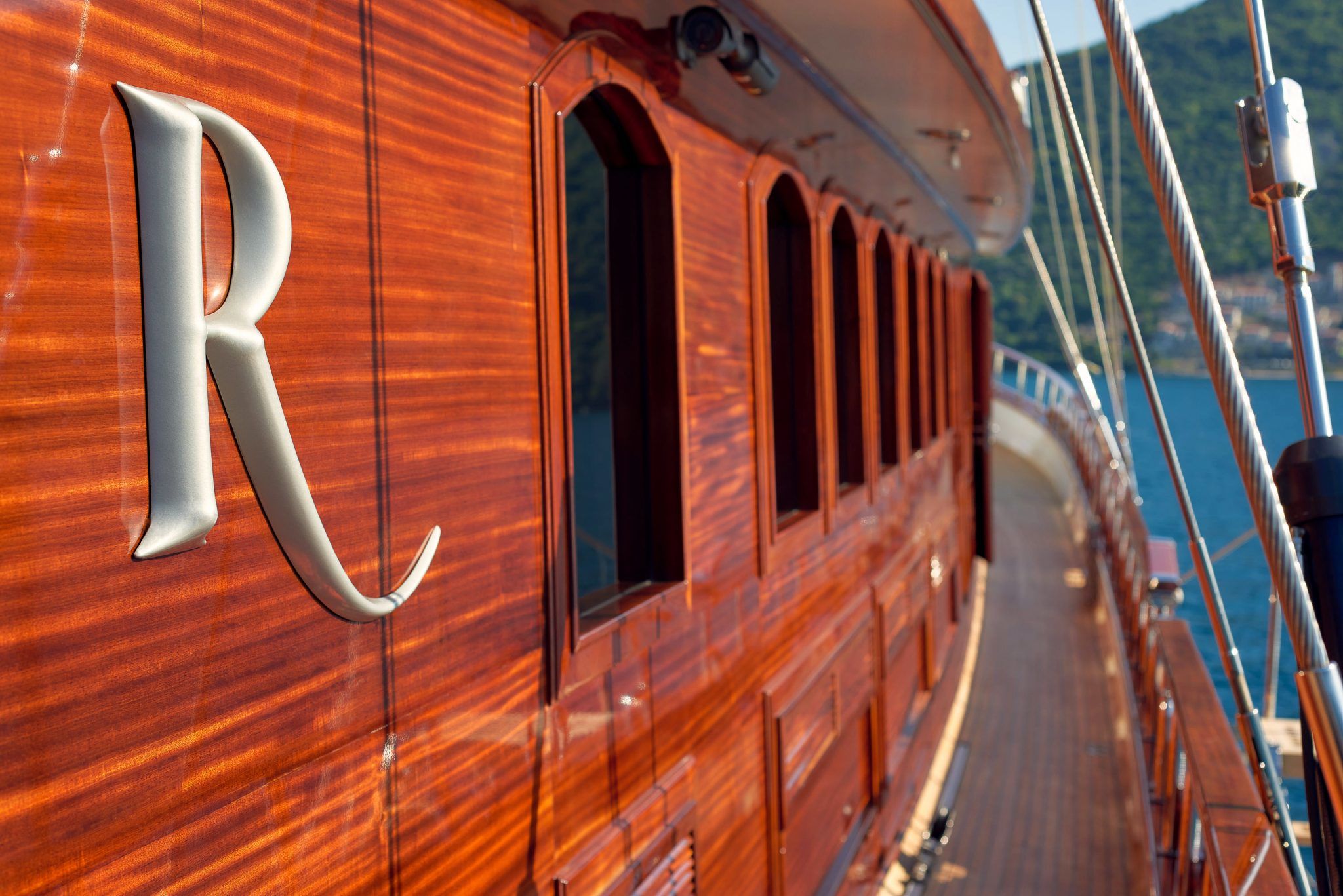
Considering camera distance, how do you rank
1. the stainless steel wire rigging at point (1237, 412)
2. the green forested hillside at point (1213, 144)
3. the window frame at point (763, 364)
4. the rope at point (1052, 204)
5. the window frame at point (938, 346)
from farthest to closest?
the green forested hillside at point (1213, 144) < the rope at point (1052, 204) < the window frame at point (938, 346) < the window frame at point (763, 364) < the stainless steel wire rigging at point (1237, 412)

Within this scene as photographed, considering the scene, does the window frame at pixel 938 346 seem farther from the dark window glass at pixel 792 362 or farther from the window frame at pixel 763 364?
the window frame at pixel 763 364

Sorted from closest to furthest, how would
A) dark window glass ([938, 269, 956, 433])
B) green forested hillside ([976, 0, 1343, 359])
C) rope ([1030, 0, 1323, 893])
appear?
1. rope ([1030, 0, 1323, 893])
2. dark window glass ([938, 269, 956, 433])
3. green forested hillside ([976, 0, 1343, 359])

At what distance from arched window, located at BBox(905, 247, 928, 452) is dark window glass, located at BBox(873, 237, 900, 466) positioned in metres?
0.54

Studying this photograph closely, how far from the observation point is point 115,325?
856 mm

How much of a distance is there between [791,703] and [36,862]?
2067 millimetres

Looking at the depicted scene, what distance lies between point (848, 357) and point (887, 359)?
33.0 inches

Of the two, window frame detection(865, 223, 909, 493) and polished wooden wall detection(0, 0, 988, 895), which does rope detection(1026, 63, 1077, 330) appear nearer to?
window frame detection(865, 223, 909, 493)

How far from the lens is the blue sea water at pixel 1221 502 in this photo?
1373cm

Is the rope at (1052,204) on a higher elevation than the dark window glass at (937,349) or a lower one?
higher

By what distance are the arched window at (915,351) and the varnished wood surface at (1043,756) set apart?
53.4 inches

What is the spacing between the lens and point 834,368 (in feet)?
11.2

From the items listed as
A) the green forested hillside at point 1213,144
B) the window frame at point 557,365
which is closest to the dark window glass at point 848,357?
the window frame at point 557,365

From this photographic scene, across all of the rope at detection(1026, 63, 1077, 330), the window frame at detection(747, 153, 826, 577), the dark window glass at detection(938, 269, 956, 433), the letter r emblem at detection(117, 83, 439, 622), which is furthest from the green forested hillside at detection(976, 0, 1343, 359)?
the letter r emblem at detection(117, 83, 439, 622)

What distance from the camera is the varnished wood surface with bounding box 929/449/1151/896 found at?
3.79 meters
